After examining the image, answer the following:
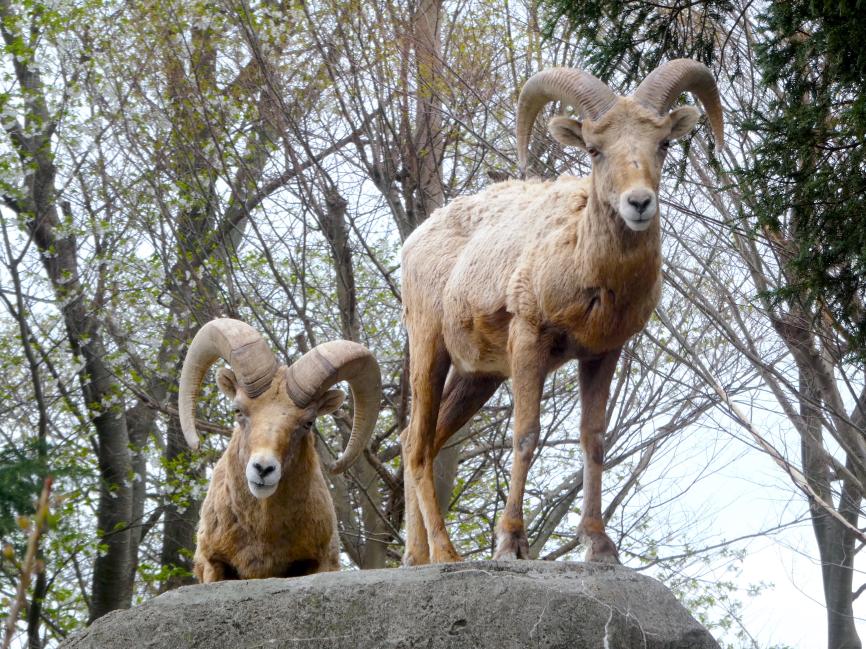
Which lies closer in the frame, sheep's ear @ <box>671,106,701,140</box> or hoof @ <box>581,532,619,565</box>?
hoof @ <box>581,532,619,565</box>

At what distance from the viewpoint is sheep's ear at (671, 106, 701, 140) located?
621cm

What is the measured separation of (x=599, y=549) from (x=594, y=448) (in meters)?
0.55

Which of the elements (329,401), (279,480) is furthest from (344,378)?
(279,480)

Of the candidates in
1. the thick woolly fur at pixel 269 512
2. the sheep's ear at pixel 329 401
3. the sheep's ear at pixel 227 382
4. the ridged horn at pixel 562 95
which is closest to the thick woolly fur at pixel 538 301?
the ridged horn at pixel 562 95

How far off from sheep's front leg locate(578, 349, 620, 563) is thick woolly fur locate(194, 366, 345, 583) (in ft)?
5.94

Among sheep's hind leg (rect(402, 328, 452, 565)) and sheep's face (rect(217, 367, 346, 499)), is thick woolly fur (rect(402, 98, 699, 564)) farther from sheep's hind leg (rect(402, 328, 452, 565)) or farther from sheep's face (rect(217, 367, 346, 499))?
sheep's face (rect(217, 367, 346, 499))

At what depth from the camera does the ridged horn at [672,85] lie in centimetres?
630

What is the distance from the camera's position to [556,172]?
10914mm

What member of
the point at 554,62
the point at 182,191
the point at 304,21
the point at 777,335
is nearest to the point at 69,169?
the point at 182,191

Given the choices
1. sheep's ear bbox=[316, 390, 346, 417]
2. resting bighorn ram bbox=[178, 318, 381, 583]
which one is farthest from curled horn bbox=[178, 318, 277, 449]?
sheep's ear bbox=[316, 390, 346, 417]

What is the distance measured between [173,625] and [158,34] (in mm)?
8526

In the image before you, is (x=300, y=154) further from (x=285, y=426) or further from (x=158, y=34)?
(x=285, y=426)

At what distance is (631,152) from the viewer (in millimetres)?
5914

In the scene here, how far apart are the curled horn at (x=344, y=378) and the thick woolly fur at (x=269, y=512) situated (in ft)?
0.33
